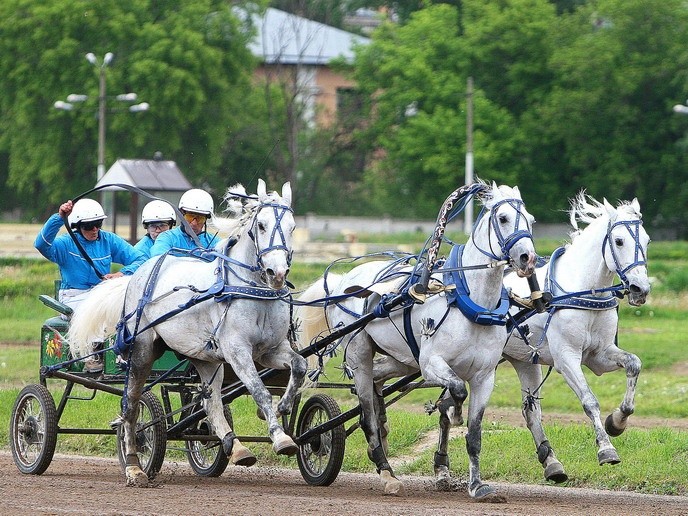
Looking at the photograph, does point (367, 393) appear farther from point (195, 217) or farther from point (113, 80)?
point (113, 80)

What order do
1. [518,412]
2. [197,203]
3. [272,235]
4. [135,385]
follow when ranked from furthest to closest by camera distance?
[518,412] → [197,203] → [135,385] → [272,235]

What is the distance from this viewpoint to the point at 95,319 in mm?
10148

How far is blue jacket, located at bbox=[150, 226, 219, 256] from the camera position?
10500 mm

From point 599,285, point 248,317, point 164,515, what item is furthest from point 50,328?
point 599,285

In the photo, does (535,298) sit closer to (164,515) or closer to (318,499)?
(318,499)

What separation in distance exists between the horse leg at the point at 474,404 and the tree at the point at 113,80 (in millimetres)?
36104

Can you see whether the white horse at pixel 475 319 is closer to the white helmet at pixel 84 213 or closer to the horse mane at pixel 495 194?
the horse mane at pixel 495 194

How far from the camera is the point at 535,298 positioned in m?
9.30

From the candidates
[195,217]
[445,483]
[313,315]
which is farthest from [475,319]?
[195,217]

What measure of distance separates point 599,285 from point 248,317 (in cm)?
258

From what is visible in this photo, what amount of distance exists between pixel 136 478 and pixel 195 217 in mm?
2049

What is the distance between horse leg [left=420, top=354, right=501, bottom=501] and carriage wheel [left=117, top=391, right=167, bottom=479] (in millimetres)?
1968

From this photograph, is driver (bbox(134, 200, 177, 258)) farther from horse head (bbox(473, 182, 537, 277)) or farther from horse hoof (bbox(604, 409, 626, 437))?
horse hoof (bbox(604, 409, 626, 437))

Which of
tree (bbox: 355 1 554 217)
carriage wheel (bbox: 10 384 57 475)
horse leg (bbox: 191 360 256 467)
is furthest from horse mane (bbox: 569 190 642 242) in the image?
tree (bbox: 355 1 554 217)
